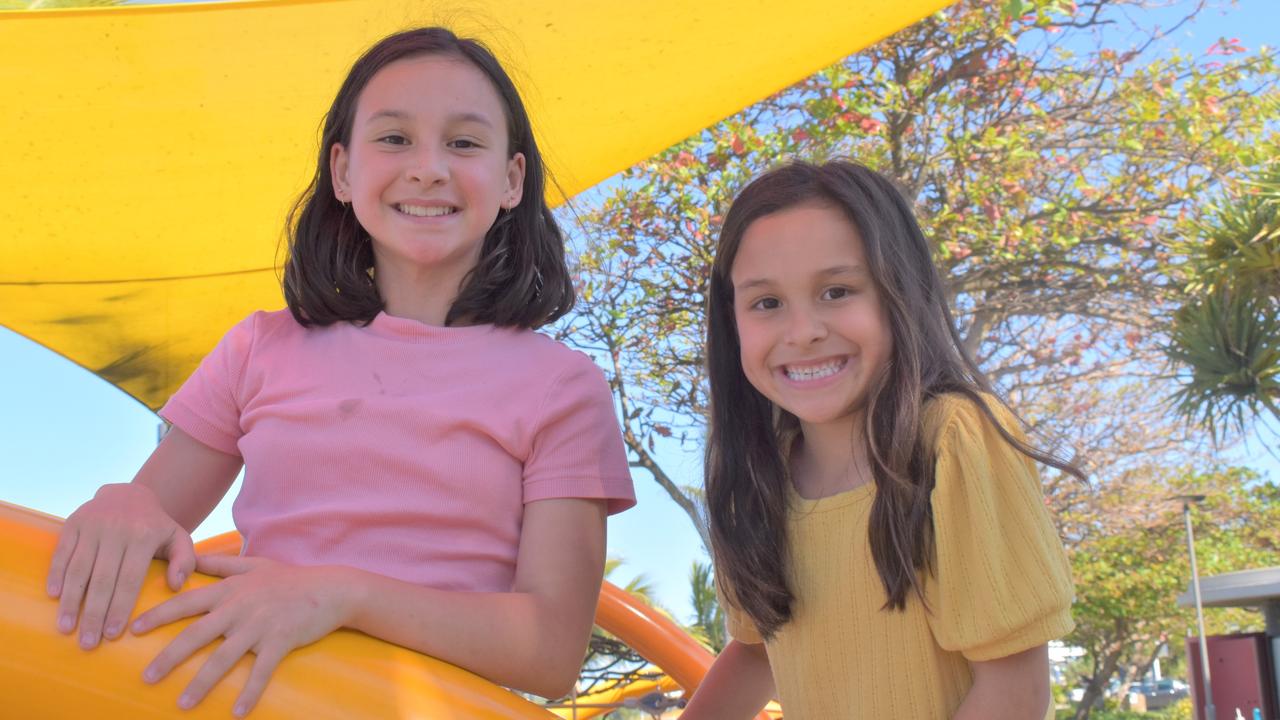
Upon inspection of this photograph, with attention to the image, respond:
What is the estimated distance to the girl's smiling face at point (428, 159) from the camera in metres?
1.22

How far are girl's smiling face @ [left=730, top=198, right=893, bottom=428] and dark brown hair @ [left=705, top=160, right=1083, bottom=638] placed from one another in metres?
0.02

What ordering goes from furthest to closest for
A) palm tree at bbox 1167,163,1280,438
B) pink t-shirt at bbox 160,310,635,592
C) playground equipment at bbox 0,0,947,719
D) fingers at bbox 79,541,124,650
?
palm tree at bbox 1167,163,1280,438, playground equipment at bbox 0,0,947,719, pink t-shirt at bbox 160,310,635,592, fingers at bbox 79,541,124,650

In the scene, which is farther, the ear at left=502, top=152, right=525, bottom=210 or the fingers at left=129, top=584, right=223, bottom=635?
the ear at left=502, top=152, right=525, bottom=210

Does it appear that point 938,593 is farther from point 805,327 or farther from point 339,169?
point 339,169

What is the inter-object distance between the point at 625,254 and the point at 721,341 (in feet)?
22.2

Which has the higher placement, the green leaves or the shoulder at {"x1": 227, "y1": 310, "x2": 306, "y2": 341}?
the green leaves

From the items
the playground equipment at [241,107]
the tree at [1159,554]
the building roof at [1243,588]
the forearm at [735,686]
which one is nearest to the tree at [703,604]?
the tree at [1159,554]

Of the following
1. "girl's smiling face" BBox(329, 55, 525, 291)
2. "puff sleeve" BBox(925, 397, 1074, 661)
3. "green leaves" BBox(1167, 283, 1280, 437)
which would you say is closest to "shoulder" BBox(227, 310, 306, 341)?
"girl's smiling face" BBox(329, 55, 525, 291)

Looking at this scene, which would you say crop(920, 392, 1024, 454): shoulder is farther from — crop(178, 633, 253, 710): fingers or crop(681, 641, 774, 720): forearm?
crop(178, 633, 253, 710): fingers

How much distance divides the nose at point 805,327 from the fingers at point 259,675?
31.9 inches

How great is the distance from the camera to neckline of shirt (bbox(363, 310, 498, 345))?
3.88 feet

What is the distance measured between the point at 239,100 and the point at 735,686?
2020 millimetres

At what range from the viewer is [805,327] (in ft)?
4.12

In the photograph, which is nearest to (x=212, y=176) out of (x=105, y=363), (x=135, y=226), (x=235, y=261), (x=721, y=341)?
(x=135, y=226)
